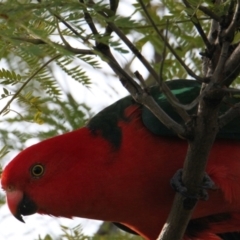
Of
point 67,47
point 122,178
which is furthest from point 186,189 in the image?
point 67,47

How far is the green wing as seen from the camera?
→ 4.05m

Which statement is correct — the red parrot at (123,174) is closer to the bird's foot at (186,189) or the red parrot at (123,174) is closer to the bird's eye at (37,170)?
the bird's eye at (37,170)

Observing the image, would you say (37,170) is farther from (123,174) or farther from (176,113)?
(176,113)

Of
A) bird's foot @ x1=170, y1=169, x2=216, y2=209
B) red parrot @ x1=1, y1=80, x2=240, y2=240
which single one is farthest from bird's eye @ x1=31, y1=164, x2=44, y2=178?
bird's foot @ x1=170, y1=169, x2=216, y2=209

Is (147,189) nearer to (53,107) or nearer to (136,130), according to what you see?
(136,130)

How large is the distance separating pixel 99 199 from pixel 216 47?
1493 mm

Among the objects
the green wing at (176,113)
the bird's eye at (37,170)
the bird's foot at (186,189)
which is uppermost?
the green wing at (176,113)

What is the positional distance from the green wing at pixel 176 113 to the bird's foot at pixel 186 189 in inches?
15.5

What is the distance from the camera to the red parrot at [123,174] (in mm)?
4012

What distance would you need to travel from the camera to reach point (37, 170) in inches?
167

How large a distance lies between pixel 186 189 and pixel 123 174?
0.64 m

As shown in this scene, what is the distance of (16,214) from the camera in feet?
14.0

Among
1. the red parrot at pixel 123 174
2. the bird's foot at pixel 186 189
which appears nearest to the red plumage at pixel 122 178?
the red parrot at pixel 123 174

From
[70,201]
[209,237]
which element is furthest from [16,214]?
[209,237]
